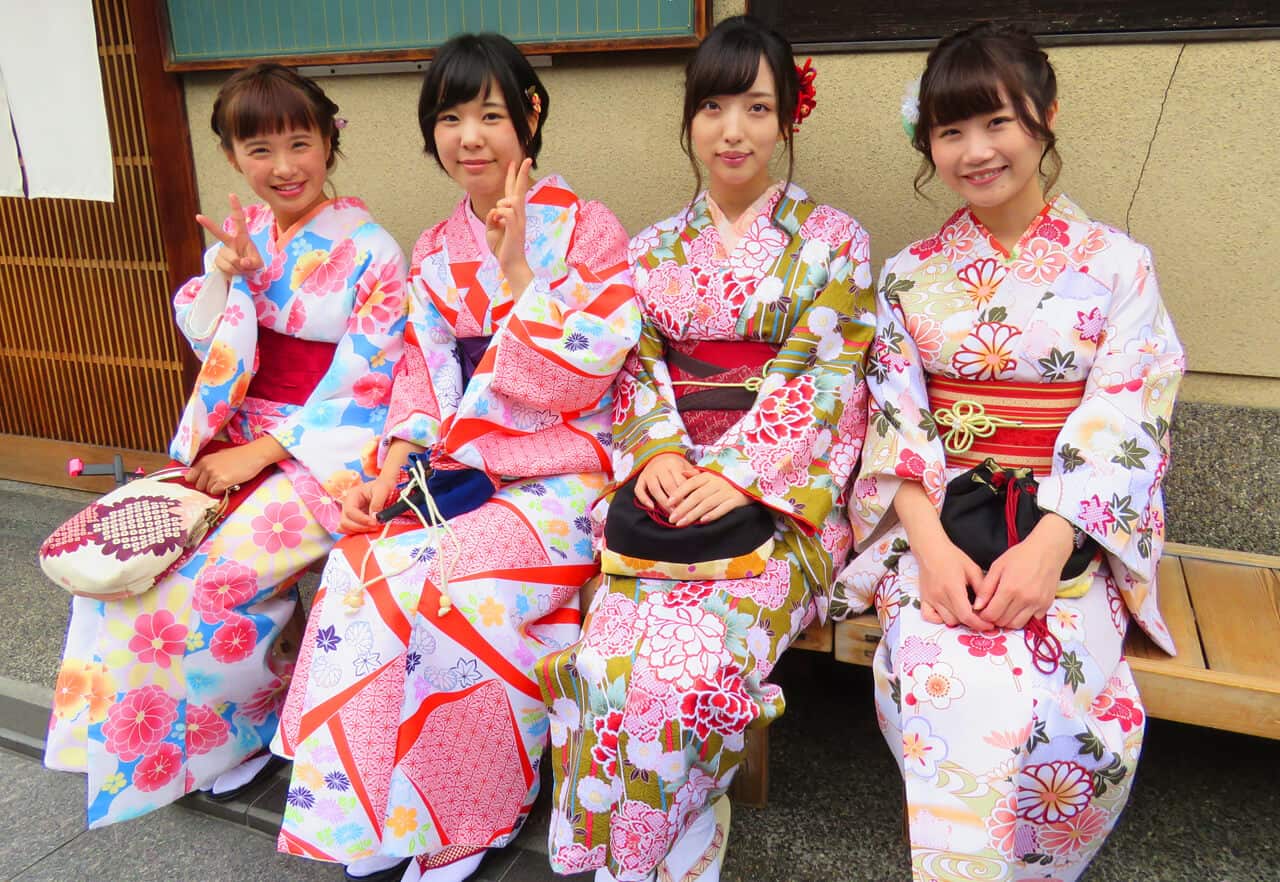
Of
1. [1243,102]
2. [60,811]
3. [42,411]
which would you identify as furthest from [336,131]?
[42,411]

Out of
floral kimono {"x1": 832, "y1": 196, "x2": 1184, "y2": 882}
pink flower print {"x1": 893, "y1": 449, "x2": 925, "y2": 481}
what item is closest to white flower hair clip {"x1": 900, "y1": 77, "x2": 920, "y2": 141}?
floral kimono {"x1": 832, "y1": 196, "x2": 1184, "y2": 882}

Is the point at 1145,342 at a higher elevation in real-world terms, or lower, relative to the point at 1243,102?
lower

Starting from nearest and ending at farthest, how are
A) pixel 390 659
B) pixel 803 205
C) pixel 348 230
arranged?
pixel 390 659, pixel 803 205, pixel 348 230

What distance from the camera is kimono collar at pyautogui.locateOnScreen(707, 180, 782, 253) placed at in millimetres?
2393

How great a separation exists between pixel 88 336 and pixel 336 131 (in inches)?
89.7

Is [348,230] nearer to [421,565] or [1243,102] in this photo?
[421,565]

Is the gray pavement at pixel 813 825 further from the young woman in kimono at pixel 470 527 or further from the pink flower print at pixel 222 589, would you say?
the pink flower print at pixel 222 589

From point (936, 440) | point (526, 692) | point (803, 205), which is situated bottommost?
point (526, 692)

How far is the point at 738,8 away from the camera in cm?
282

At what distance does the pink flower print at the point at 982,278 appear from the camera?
208cm

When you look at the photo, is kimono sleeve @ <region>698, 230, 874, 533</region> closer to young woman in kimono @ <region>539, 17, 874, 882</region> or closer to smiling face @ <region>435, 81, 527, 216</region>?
young woman in kimono @ <region>539, 17, 874, 882</region>

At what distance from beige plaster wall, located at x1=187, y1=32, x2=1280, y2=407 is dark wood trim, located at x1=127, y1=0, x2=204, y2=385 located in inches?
66.8

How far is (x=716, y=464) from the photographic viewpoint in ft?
7.11

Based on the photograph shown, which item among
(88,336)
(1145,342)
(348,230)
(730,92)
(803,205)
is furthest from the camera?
(88,336)
